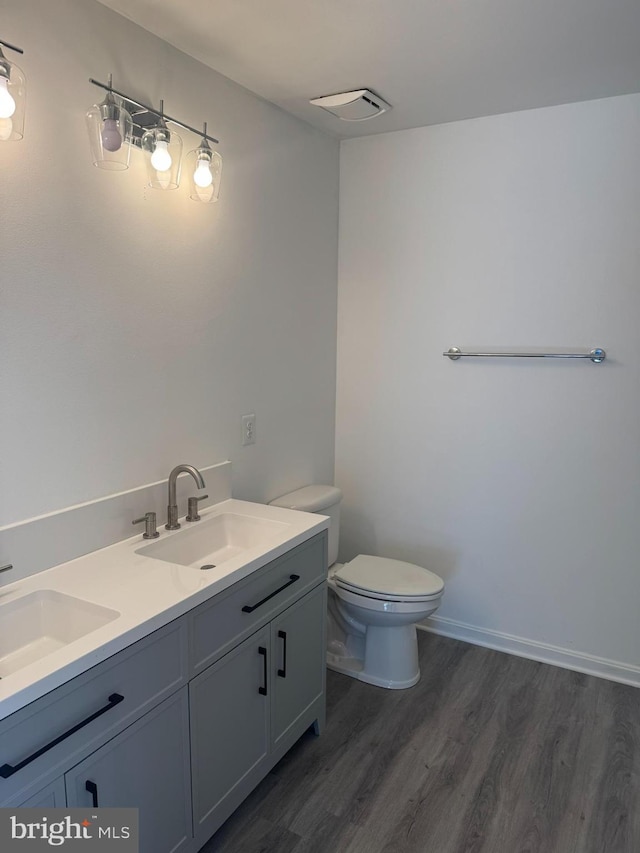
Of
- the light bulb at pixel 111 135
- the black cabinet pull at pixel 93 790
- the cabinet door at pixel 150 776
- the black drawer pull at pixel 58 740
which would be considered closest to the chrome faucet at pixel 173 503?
the cabinet door at pixel 150 776

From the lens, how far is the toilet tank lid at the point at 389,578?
8.01 ft

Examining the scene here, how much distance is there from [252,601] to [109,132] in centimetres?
134

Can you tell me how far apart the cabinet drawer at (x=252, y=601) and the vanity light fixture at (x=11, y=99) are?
1205 millimetres

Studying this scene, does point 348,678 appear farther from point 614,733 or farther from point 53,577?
point 53,577

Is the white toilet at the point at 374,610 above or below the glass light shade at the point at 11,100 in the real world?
below

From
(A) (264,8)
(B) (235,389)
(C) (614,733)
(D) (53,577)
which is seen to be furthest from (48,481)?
(C) (614,733)

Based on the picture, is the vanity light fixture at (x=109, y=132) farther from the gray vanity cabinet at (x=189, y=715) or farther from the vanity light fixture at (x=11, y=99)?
the gray vanity cabinet at (x=189, y=715)

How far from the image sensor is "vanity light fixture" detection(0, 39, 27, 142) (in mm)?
1329

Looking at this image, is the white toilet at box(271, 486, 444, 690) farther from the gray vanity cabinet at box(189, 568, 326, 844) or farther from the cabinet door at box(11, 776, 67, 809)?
the cabinet door at box(11, 776, 67, 809)

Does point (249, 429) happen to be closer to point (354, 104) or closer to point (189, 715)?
point (189, 715)

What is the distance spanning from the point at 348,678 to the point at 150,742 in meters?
1.33

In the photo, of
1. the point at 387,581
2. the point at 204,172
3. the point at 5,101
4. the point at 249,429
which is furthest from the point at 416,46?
the point at 387,581

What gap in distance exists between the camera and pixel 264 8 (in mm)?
1698

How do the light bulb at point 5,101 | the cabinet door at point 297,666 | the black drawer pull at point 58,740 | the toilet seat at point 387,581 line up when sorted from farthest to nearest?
the toilet seat at point 387,581 < the cabinet door at point 297,666 < the light bulb at point 5,101 < the black drawer pull at point 58,740
